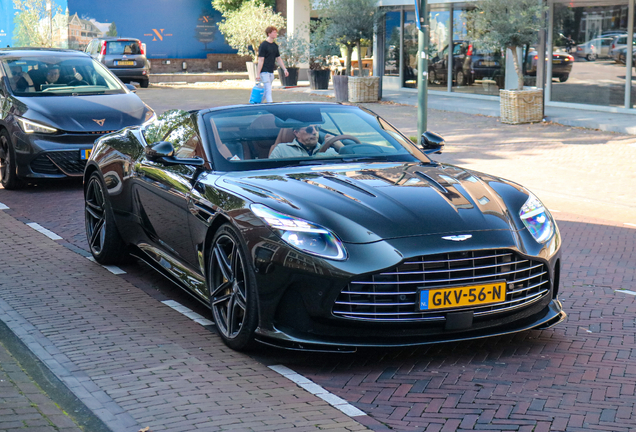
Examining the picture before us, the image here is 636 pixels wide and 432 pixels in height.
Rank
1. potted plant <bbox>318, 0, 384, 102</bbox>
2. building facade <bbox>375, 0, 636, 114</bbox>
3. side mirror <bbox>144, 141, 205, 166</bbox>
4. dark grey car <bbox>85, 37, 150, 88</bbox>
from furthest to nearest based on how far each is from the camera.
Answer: dark grey car <bbox>85, 37, 150, 88</bbox> → potted plant <bbox>318, 0, 384, 102</bbox> → building facade <bbox>375, 0, 636, 114</bbox> → side mirror <bbox>144, 141, 205, 166</bbox>

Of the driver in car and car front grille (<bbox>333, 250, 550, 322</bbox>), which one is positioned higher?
the driver in car

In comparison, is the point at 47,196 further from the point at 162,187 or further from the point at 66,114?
the point at 162,187

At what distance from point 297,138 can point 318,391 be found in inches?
81.3

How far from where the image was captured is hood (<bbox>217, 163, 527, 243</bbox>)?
4.24m

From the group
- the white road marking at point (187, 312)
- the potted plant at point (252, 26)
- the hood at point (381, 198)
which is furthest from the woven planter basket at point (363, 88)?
the hood at point (381, 198)

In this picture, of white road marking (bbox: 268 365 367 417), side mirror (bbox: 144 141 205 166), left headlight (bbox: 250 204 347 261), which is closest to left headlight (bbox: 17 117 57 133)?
side mirror (bbox: 144 141 205 166)

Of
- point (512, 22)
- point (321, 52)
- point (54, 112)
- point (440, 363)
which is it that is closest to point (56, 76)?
point (54, 112)

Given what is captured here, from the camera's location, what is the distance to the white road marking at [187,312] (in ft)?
17.5

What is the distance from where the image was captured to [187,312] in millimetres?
5574

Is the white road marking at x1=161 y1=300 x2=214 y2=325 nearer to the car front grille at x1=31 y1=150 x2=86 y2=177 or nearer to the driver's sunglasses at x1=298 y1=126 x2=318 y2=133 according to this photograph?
the driver's sunglasses at x1=298 y1=126 x2=318 y2=133

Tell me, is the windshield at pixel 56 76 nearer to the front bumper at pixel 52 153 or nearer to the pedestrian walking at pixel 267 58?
the front bumper at pixel 52 153

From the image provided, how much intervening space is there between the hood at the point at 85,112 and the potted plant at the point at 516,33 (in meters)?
8.39

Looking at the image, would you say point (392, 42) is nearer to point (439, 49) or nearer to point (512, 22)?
point (439, 49)

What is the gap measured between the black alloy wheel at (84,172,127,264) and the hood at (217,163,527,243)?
1.96m
